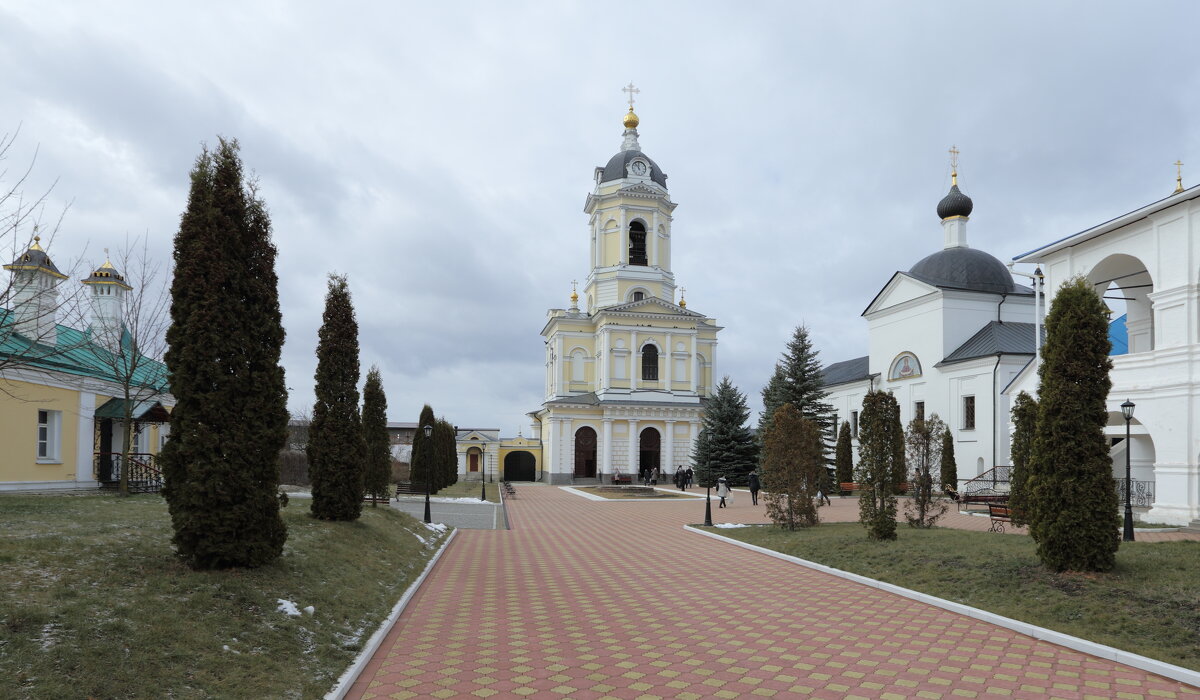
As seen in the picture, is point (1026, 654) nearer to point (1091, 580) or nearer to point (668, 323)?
point (1091, 580)

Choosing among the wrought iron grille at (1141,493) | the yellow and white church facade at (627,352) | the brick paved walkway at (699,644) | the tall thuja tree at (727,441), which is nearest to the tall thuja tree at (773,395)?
the tall thuja tree at (727,441)

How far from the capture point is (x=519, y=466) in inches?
2127

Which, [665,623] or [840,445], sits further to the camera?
[840,445]

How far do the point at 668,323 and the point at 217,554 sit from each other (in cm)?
4330

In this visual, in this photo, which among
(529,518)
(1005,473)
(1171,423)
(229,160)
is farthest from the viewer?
(1005,473)

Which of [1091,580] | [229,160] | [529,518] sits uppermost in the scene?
[229,160]

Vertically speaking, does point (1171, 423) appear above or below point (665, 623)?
above

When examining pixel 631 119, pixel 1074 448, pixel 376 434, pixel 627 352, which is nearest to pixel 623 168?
pixel 631 119

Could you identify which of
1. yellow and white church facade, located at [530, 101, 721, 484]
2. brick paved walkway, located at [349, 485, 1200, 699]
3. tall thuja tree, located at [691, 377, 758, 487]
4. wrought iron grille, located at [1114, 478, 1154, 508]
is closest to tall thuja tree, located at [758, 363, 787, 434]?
tall thuja tree, located at [691, 377, 758, 487]

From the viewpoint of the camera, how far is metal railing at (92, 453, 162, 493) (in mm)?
20391

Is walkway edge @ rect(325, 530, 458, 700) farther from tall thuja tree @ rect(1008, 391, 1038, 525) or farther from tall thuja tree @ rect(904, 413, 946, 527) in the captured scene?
tall thuja tree @ rect(1008, 391, 1038, 525)

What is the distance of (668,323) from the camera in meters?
50.6

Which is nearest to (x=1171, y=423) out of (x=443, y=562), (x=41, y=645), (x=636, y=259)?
(x=443, y=562)

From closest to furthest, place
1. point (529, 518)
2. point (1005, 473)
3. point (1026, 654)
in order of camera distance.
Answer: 1. point (1026, 654)
2. point (529, 518)
3. point (1005, 473)
